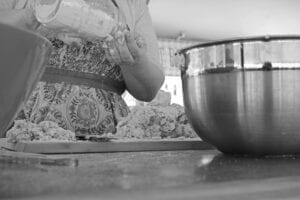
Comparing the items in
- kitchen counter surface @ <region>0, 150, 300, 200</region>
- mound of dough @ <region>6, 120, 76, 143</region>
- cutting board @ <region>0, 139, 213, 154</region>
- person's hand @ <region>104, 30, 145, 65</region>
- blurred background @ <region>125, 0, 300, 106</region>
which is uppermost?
blurred background @ <region>125, 0, 300, 106</region>

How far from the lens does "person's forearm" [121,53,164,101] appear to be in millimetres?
1231

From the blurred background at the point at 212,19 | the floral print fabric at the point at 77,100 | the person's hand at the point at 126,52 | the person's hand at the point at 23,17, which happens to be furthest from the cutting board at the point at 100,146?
the blurred background at the point at 212,19

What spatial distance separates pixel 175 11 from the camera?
14.4 ft

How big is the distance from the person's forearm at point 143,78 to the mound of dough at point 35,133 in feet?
2.12

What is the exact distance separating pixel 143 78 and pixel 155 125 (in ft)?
2.16

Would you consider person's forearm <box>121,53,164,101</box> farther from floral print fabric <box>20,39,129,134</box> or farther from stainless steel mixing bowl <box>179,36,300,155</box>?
stainless steel mixing bowl <box>179,36,300,155</box>

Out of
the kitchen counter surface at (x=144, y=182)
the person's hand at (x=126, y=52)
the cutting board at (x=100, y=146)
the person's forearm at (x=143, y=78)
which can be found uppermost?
the person's hand at (x=126, y=52)

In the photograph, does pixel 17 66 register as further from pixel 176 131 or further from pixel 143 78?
pixel 143 78

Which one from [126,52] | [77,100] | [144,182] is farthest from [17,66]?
[77,100]

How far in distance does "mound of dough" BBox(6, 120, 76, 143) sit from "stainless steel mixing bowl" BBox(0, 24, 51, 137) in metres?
0.24

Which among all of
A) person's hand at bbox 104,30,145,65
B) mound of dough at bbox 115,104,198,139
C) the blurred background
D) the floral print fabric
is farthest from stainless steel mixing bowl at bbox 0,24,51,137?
the blurred background

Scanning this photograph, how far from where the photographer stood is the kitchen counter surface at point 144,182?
18 centimetres

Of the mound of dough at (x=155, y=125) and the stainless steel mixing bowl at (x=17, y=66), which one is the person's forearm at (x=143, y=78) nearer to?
the mound of dough at (x=155, y=125)

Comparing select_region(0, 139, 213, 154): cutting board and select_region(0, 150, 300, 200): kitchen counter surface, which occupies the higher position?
select_region(0, 150, 300, 200): kitchen counter surface
